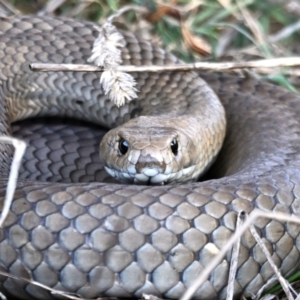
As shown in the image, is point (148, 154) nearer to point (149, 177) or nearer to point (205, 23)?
point (149, 177)

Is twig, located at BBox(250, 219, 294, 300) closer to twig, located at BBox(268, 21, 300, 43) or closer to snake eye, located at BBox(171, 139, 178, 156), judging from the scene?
snake eye, located at BBox(171, 139, 178, 156)

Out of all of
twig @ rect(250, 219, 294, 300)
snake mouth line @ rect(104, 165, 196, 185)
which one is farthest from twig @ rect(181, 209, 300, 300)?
snake mouth line @ rect(104, 165, 196, 185)

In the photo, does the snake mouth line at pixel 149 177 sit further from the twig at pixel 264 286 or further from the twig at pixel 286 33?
the twig at pixel 286 33

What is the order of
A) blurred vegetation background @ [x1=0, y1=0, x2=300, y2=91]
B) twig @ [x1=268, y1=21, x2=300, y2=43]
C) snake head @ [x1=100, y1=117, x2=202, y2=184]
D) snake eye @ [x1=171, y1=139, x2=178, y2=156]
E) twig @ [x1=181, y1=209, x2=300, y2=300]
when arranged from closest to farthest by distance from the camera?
1. twig @ [x1=181, y1=209, x2=300, y2=300]
2. snake head @ [x1=100, y1=117, x2=202, y2=184]
3. snake eye @ [x1=171, y1=139, x2=178, y2=156]
4. blurred vegetation background @ [x1=0, y1=0, x2=300, y2=91]
5. twig @ [x1=268, y1=21, x2=300, y2=43]

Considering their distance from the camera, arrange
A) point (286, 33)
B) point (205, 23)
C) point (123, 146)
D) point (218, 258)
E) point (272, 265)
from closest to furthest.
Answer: point (218, 258), point (272, 265), point (123, 146), point (205, 23), point (286, 33)

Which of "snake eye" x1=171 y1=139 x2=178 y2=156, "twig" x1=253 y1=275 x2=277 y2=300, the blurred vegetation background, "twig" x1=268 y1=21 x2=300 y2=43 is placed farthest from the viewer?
"twig" x1=268 y1=21 x2=300 y2=43

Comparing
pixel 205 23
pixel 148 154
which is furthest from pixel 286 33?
pixel 148 154

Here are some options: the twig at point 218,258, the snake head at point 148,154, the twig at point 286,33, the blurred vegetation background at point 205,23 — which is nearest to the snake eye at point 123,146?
the snake head at point 148,154

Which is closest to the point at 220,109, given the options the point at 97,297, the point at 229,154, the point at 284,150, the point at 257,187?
the point at 229,154
